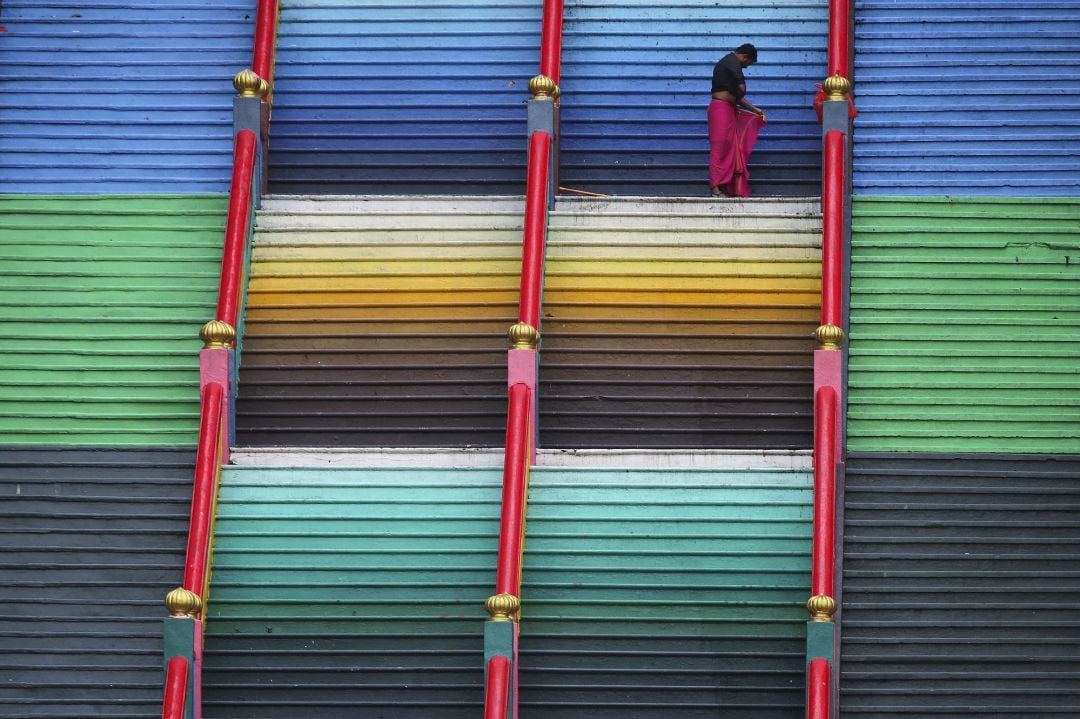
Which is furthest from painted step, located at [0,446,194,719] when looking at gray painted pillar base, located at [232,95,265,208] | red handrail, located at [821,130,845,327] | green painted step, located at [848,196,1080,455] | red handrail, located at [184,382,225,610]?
green painted step, located at [848,196,1080,455]

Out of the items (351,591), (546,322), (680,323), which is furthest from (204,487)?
(680,323)

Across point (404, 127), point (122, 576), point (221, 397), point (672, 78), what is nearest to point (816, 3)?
point (672, 78)

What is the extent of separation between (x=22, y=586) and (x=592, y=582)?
559 centimetres

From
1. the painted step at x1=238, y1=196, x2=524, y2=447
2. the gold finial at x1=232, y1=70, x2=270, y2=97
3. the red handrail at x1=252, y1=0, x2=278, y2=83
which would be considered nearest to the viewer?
the painted step at x1=238, y1=196, x2=524, y2=447

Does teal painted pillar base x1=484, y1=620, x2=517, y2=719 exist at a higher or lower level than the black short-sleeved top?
lower

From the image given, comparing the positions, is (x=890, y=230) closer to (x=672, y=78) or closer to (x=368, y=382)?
(x=672, y=78)

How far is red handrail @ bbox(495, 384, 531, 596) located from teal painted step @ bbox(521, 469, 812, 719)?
426 millimetres

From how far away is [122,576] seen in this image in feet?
64.5

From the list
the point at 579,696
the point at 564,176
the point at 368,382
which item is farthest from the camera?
the point at 564,176

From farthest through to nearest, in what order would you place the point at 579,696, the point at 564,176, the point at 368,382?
the point at 564,176 → the point at 368,382 → the point at 579,696

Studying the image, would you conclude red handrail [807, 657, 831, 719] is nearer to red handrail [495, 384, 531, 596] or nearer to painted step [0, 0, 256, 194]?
red handrail [495, 384, 531, 596]

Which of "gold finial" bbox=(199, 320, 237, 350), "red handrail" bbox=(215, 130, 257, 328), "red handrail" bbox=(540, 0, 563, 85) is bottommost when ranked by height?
"gold finial" bbox=(199, 320, 237, 350)

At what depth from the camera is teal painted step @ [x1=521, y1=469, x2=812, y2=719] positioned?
1889cm

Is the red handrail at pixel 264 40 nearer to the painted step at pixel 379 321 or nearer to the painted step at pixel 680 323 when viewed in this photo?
the painted step at pixel 379 321
